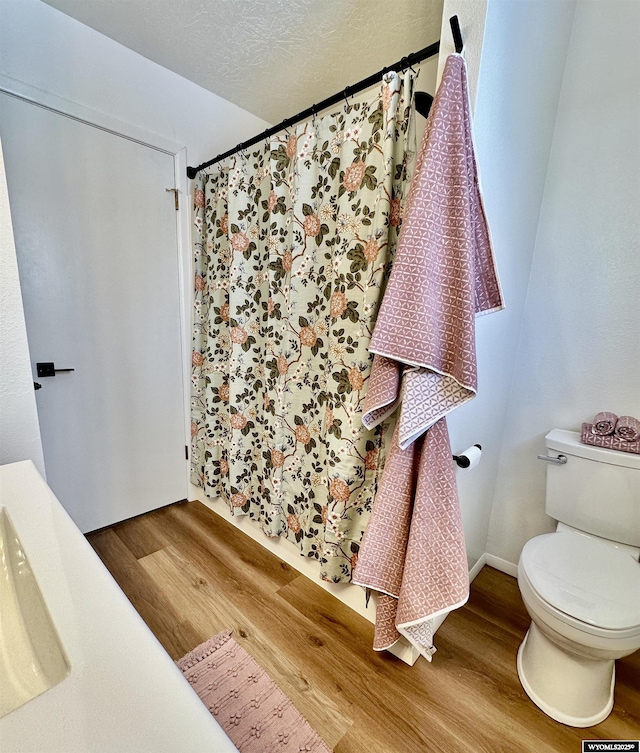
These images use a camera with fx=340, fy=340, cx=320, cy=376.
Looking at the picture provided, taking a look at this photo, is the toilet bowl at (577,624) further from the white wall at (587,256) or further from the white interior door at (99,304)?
the white interior door at (99,304)

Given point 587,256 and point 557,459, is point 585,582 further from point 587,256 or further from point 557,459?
point 587,256

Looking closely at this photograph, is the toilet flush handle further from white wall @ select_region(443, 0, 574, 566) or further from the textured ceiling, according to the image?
the textured ceiling

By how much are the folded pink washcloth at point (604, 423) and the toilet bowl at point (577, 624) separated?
426 millimetres

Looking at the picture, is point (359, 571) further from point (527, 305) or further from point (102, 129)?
point (102, 129)

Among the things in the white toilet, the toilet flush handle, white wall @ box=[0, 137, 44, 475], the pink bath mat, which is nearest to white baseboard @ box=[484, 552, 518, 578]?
the white toilet

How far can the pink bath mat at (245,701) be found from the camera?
101 centimetres

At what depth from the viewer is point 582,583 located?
3.59 ft

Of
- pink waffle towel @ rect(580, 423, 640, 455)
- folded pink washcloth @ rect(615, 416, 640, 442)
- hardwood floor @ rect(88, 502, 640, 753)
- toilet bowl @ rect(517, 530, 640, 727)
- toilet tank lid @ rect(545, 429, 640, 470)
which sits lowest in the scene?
hardwood floor @ rect(88, 502, 640, 753)

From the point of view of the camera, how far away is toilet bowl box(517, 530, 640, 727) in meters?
0.98

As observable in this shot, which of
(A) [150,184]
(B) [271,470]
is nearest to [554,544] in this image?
(B) [271,470]

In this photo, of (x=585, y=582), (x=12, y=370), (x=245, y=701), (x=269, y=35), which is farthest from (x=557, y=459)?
(x=269, y=35)

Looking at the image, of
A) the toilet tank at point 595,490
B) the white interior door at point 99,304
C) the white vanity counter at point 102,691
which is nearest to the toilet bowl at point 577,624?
the toilet tank at point 595,490

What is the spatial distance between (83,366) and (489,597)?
2.28 meters

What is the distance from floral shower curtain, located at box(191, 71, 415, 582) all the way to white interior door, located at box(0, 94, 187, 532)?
21 cm
